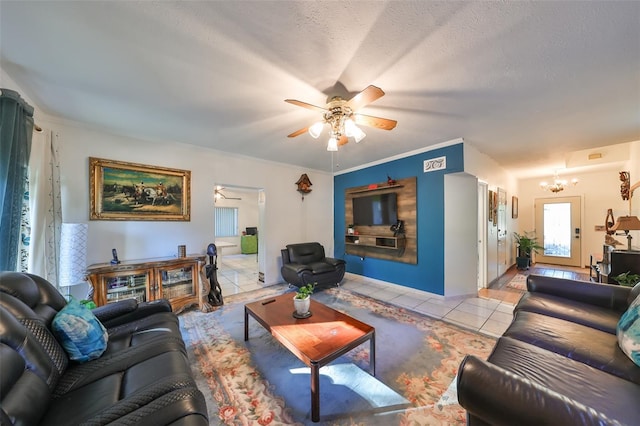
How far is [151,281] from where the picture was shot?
281 cm

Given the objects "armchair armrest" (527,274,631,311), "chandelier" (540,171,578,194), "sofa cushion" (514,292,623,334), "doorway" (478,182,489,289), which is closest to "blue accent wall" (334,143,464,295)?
"doorway" (478,182,489,289)

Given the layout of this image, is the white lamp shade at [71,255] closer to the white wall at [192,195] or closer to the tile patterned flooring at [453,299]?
the white wall at [192,195]

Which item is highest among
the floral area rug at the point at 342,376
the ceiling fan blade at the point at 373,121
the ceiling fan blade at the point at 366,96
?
the ceiling fan blade at the point at 366,96

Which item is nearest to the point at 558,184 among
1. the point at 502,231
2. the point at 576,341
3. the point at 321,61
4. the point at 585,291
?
the point at 502,231

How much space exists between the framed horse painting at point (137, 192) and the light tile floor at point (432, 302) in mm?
1718

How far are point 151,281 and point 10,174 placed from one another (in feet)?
5.27

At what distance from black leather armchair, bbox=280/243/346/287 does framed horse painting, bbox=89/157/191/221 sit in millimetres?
1832

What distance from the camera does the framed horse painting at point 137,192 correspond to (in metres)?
2.85

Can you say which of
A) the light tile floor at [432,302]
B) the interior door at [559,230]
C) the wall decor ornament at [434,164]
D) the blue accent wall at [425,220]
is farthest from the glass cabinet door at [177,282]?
the interior door at [559,230]

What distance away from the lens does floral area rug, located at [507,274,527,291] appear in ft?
14.0

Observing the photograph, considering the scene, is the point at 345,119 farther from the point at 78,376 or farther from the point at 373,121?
the point at 78,376

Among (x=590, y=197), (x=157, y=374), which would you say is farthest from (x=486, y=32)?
(x=590, y=197)

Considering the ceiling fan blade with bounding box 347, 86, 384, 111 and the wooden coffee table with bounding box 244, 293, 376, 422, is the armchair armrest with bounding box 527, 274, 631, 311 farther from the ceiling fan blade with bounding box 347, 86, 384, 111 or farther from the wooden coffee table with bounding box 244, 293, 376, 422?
the ceiling fan blade with bounding box 347, 86, 384, 111

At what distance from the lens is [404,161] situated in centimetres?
411
